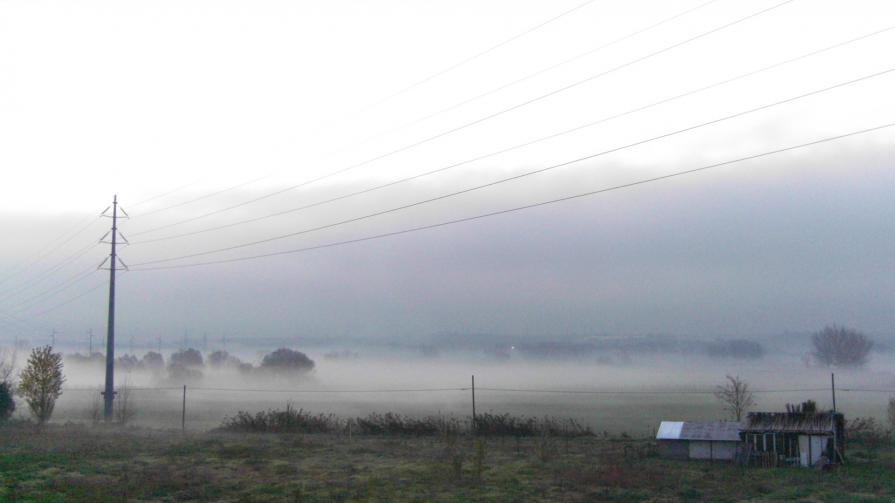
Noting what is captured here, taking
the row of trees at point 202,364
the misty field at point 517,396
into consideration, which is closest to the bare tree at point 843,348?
the misty field at point 517,396

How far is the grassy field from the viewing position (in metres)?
17.6

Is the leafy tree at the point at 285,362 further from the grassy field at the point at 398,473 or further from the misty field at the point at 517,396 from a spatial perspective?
the grassy field at the point at 398,473

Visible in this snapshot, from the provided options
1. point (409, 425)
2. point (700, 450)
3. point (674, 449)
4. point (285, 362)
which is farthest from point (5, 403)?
point (285, 362)

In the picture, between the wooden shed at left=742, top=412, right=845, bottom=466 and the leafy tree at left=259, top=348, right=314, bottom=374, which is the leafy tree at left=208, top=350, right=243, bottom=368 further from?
the wooden shed at left=742, top=412, right=845, bottom=466

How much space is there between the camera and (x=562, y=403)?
58.0 m

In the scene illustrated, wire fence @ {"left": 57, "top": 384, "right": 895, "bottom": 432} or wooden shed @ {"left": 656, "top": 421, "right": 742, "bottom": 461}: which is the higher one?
wooden shed @ {"left": 656, "top": 421, "right": 742, "bottom": 461}

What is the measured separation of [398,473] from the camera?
21078 millimetres

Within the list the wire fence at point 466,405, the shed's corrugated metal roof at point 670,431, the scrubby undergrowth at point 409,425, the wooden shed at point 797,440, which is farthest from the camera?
the wire fence at point 466,405

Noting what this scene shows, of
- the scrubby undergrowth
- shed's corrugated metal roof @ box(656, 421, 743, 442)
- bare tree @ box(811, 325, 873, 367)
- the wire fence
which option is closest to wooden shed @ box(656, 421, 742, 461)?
shed's corrugated metal roof @ box(656, 421, 743, 442)

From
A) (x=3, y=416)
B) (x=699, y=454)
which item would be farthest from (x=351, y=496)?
(x=3, y=416)

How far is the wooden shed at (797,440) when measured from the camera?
21906 mm

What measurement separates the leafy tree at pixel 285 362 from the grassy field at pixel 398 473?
93.9 meters

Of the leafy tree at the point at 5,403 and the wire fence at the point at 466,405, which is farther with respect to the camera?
the wire fence at the point at 466,405

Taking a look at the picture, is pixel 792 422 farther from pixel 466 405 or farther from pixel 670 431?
pixel 466 405
